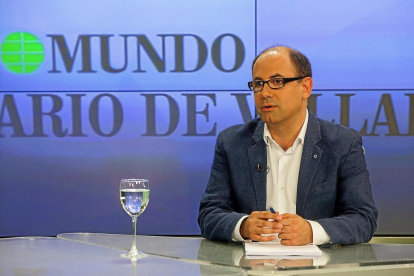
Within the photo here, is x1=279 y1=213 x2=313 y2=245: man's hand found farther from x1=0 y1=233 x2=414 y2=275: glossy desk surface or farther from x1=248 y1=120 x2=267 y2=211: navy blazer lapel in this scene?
x1=248 y1=120 x2=267 y2=211: navy blazer lapel

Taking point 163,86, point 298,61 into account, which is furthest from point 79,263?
point 163,86

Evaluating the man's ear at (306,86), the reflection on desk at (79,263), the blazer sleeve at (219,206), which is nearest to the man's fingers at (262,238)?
the blazer sleeve at (219,206)

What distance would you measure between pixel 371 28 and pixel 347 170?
2.07 metres

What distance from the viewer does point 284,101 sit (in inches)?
91.7

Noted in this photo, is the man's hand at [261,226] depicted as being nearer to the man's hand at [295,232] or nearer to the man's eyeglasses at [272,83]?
the man's hand at [295,232]

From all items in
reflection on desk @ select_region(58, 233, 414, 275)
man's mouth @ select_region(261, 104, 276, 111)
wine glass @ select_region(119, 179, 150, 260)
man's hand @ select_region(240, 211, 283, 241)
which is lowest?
reflection on desk @ select_region(58, 233, 414, 275)

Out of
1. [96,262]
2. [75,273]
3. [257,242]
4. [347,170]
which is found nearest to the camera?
[75,273]

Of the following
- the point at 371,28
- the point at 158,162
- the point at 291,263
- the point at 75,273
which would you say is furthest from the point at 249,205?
the point at 371,28

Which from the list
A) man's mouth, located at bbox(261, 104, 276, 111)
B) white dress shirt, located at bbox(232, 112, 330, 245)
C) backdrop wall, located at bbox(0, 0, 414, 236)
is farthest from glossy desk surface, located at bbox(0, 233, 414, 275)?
backdrop wall, located at bbox(0, 0, 414, 236)

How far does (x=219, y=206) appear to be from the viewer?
2.29 metres

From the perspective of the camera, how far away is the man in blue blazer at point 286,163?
2.23m

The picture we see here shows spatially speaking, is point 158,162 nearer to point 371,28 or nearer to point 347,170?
point 371,28

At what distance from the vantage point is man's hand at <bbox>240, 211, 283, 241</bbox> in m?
1.87

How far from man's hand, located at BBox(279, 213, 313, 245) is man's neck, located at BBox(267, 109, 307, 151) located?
23.8 inches
